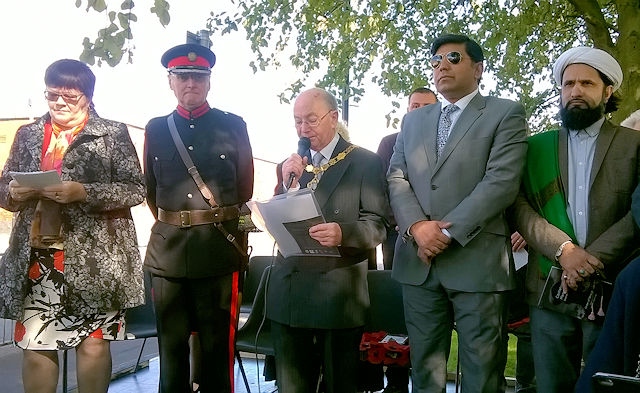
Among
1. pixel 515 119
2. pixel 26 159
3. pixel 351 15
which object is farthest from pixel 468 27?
pixel 26 159

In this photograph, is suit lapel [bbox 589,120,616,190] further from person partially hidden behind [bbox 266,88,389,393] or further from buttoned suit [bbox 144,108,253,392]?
buttoned suit [bbox 144,108,253,392]

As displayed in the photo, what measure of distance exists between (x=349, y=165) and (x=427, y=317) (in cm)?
80

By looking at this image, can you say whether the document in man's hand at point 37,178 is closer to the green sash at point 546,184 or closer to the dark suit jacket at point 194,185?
the dark suit jacket at point 194,185

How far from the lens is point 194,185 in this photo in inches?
129

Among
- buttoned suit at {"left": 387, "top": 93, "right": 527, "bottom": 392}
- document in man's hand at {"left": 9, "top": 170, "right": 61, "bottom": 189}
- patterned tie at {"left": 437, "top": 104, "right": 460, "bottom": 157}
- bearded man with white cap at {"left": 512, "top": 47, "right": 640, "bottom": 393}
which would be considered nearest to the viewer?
bearded man with white cap at {"left": 512, "top": 47, "right": 640, "bottom": 393}

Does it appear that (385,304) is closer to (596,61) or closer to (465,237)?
(465,237)

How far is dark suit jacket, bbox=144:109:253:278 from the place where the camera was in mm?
3244

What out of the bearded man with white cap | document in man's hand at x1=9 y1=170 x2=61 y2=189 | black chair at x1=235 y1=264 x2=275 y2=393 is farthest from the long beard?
document in man's hand at x1=9 y1=170 x2=61 y2=189

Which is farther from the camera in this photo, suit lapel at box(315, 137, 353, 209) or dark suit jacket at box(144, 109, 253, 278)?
dark suit jacket at box(144, 109, 253, 278)

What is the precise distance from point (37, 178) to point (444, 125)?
6.15ft

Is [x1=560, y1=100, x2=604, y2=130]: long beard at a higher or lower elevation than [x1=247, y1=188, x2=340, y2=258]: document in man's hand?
higher

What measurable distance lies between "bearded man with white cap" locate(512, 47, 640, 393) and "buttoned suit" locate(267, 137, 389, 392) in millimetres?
704

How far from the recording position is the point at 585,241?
8.73ft

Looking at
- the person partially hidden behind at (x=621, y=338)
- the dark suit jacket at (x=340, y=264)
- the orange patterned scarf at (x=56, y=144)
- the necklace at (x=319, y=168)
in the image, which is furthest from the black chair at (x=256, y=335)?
the person partially hidden behind at (x=621, y=338)
